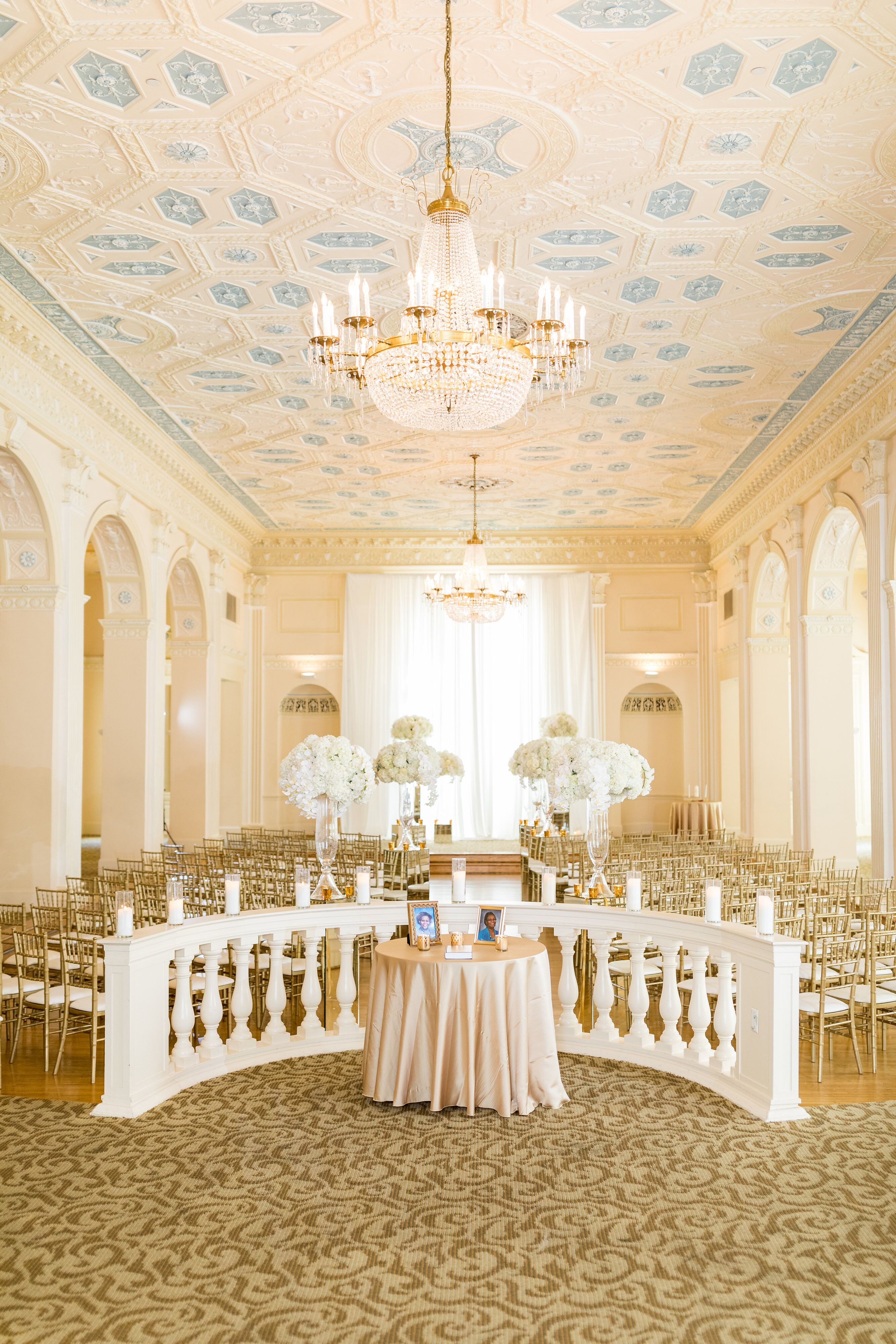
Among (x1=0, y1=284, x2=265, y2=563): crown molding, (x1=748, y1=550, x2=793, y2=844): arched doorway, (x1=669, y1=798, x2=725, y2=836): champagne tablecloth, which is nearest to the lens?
(x1=0, y1=284, x2=265, y2=563): crown molding

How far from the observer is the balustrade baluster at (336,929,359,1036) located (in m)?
6.23

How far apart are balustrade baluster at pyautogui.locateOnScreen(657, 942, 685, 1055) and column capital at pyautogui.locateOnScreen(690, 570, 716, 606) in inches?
562

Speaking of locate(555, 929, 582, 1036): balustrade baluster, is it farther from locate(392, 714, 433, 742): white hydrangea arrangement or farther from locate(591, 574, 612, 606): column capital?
locate(591, 574, 612, 606): column capital

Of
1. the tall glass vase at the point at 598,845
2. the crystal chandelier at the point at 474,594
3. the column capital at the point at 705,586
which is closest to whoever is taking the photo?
the tall glass vase at the point at 598,845

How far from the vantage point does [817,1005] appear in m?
6.13

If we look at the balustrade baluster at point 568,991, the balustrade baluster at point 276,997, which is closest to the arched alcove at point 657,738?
the balustrade baluster at point 568,991

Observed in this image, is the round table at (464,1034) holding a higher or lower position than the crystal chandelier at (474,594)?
lower

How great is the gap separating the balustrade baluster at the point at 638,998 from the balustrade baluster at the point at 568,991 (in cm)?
33

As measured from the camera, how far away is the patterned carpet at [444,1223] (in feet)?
10.9

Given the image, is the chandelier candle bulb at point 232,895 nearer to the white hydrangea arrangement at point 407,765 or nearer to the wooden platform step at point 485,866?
the white hydrangea arrangement at point 407,765

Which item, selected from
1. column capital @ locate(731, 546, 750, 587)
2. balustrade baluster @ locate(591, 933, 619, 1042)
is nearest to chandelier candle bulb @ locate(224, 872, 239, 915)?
balustrade baluster @ locate(591, 933, 619, 1042)

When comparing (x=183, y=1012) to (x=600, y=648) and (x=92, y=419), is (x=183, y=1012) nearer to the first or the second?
(x=92, y=419)

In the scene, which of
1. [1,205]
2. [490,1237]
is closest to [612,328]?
[1,205]

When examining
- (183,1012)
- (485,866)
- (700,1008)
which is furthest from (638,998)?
(485,866)
